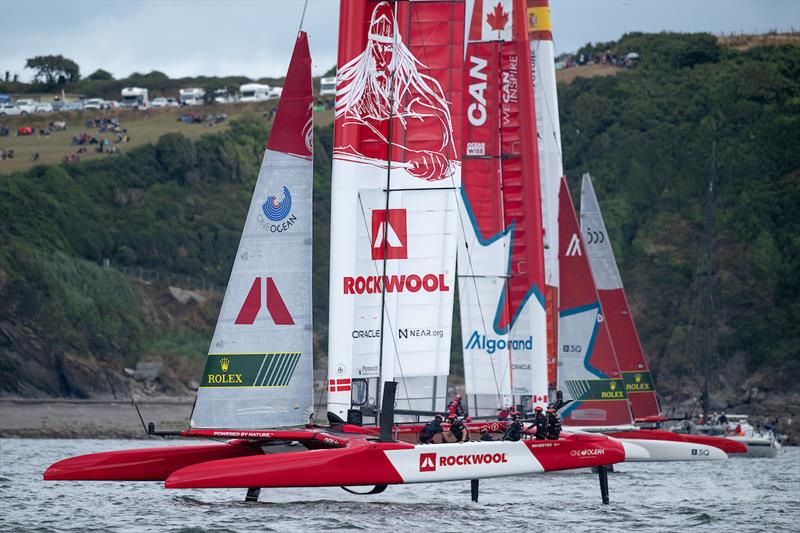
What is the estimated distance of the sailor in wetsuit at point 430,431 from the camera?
62.8ft

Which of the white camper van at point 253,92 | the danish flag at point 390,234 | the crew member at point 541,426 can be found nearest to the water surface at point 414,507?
the crew member at point 541,426

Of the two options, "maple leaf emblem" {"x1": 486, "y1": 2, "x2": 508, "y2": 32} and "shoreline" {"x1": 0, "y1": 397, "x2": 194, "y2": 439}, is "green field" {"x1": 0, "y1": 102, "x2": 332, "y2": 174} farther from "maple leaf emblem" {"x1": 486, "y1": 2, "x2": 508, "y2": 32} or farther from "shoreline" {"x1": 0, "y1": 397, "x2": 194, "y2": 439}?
"maple leaf emblem" {"x1": 486, "y1": 2, "x2": 508, "y2": 32}

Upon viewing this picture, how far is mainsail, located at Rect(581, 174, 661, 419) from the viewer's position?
32844 mm

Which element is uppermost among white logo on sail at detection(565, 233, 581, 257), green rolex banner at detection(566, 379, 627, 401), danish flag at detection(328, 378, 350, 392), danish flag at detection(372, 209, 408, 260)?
white logo on sail at detection(565, 233, 581, 257)

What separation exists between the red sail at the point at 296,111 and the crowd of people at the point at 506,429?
174 inches

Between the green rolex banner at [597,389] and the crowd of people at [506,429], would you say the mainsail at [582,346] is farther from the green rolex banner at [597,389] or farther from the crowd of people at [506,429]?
the crowd of people at [506,429]

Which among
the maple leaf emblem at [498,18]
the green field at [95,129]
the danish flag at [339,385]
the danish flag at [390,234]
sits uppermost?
the green field at [95,129]

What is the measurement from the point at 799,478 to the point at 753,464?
22.0ft

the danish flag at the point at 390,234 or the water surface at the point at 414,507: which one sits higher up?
the danish flag at the point at 390,234

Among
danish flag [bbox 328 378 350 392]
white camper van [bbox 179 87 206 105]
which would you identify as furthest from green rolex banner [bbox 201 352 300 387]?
white camper van [bbox 179 87 206 105]

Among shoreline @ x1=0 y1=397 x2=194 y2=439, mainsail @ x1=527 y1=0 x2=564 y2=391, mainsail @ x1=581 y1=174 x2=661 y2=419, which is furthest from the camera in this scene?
shoreline @ x1=0 y1=397 x2=194 y2=439

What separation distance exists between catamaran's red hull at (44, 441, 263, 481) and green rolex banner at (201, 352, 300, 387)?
1.13 m

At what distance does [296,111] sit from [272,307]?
9.51 feet

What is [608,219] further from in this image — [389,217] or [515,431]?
[515,431]
